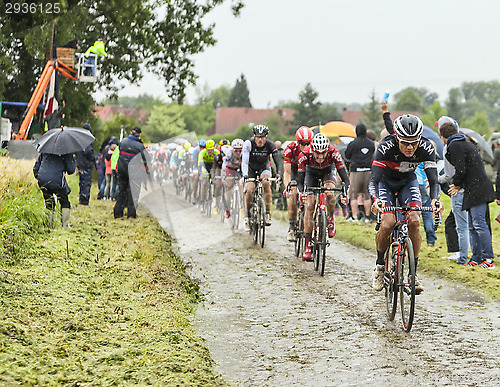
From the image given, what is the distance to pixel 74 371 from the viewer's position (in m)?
5.08

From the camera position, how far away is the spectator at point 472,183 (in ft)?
34.1

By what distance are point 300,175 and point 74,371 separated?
22.3 ft

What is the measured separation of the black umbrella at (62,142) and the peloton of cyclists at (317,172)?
12.7 feet

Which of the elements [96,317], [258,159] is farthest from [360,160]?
[96,317]

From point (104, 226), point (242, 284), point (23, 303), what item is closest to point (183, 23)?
point (104, 226)

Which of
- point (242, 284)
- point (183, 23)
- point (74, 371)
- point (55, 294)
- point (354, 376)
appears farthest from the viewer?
point (183, 23)

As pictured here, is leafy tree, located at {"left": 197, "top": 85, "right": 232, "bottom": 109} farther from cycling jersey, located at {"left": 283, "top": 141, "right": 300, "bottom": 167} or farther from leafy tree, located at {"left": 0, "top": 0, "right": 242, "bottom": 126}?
cycling jersey, located at {"left": 283, "top": 141, "right": 300, "bottom": 167}

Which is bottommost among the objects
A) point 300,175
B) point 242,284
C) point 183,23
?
point 242,284

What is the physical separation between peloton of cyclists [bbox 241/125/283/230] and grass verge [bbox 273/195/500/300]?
6.66 ft

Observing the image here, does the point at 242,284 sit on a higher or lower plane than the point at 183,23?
lower

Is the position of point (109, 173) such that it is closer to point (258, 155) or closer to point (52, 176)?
point (258, 155)

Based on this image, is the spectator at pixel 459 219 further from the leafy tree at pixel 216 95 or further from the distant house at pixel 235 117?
the leafy tree at pixel 216 95

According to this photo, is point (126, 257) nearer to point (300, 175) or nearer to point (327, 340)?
point (300, 175)

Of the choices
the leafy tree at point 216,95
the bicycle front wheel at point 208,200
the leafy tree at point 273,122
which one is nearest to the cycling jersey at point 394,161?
the bicycle front wheel at point 208,200
